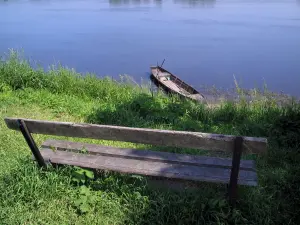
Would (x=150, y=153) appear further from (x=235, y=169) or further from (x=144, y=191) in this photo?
(x=235, y=169)

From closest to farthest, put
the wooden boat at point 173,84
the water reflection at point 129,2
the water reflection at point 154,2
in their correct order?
the wooden boat at point 173,84, the water reflection at point 154,2, the water reflection at point 129,2

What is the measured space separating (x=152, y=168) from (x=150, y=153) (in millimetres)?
266

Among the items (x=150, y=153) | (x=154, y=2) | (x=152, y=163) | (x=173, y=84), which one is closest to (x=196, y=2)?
(x=154, y=2)

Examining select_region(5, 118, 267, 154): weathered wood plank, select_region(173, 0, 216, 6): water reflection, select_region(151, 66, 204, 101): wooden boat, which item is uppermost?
select_region(5, 118, 267, 154): weathered wood plank

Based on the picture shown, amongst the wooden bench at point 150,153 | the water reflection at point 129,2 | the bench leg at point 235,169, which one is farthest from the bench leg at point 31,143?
the water reflection at point 129,2

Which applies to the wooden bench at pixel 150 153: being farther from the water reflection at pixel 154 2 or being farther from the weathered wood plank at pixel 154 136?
the water reflection at pixel 154 2

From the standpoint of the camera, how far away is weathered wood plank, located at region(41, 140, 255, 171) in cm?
281

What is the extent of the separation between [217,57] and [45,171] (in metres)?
13.6

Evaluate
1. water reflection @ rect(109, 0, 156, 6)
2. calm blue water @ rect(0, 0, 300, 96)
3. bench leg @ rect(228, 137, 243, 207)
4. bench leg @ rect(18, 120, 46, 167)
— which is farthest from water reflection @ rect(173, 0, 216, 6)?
bench leg @ rect(228, 137, 243, 207)

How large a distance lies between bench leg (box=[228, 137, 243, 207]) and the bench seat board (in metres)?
0.12

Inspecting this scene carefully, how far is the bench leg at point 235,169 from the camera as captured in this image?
216 cm

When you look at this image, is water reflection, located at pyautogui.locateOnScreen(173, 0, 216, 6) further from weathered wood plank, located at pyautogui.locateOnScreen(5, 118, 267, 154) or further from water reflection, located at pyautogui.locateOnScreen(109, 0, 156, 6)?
weathered wood plank, located at pyautogui.locateOnScreen(5, 118, 267, 154)

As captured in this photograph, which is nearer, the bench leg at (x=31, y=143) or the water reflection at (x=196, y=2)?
the bench leg at (x=31, y=143)

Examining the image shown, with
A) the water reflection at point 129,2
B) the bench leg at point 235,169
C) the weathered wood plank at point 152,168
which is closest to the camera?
the bench leg at point 235,169
